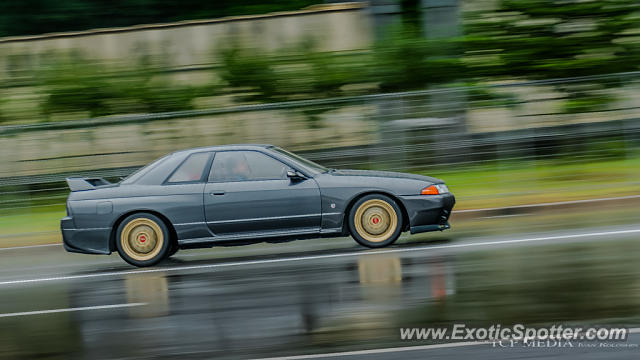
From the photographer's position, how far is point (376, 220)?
33.7 feet

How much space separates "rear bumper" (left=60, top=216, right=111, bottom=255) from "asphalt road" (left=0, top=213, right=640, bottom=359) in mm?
284

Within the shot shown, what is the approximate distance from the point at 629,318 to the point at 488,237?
446 cm

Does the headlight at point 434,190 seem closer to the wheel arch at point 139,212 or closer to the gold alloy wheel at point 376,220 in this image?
the gold alloy wheel at point 376,220

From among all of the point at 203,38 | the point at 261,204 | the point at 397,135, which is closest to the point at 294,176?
the point at 261,204

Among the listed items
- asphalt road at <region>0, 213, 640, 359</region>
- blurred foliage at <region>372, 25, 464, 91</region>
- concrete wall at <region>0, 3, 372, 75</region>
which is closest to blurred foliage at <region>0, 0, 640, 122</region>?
blurred foliage at <region>372, 25, 464, 91</region>

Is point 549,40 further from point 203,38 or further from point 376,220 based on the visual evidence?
point 376,220

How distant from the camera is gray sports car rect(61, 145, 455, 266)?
402 inches

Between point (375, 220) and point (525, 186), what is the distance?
15.0 ft

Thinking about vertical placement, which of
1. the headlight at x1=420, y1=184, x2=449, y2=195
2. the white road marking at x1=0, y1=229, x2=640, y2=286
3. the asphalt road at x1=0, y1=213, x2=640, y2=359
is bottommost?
the white road marking at x1=0, y1=229, x2=640, y2=286

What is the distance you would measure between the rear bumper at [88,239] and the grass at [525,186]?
3003mm

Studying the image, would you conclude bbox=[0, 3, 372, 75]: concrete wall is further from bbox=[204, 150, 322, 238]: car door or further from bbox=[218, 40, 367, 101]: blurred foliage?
bbox=[204, 150, 322, 238]: car door

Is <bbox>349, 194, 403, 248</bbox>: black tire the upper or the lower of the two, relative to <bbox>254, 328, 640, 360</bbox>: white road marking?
upper

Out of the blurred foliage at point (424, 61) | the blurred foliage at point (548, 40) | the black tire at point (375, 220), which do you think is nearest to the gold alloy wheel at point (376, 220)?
the black tire at point (375, 220)

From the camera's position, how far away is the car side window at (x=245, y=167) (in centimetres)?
1044
